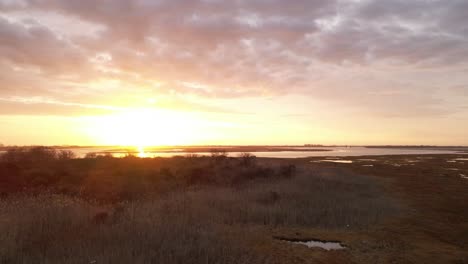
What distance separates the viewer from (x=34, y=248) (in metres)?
9.52

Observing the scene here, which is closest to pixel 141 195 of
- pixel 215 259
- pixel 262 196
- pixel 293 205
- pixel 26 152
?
pixel 262 196

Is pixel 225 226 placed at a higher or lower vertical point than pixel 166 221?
lower

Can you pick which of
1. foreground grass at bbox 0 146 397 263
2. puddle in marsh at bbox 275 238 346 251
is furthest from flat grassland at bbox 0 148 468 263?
puddle in marsh at bbox 275 238 346 251

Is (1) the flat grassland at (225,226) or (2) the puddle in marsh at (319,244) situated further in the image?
(2) the puddle in marsh at (319,244)

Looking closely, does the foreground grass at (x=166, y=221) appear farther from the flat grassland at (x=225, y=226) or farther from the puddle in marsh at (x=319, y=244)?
the puddle in marsh at (x=319, y=244)

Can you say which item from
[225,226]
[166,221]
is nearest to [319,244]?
[225,226]

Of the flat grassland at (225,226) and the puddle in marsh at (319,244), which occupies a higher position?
the flat grassland at (225,226)

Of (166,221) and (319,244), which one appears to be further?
(319,244)

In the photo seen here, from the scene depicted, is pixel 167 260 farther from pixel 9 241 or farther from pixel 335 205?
pixel 335 205

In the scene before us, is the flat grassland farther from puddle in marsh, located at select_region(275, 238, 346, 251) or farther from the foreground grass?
puddle in marsh, located at select_region(275, 238, 346, 251)

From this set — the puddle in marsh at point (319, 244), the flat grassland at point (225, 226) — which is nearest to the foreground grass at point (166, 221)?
the flat grassland at point (225, 226)

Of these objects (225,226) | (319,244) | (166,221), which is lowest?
(319,244)

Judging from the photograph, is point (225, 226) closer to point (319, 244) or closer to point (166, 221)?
point (166, 221)

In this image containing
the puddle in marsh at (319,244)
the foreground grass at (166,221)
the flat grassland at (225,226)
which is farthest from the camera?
the puddle in marsh at (319,244)
